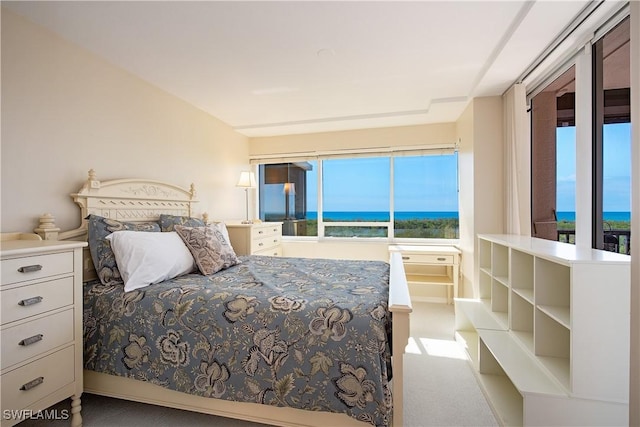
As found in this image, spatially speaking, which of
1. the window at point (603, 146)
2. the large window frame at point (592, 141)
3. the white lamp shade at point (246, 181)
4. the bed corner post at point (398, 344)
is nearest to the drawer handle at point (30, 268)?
the bed corner post at point (398, 344)

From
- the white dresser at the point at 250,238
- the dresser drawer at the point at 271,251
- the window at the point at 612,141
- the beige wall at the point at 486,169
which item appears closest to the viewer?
the window at the point at 612,141

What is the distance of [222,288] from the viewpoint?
5.91 ft

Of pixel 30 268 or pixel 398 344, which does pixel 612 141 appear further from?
pixel 30 268

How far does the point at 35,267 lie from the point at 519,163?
3542 millimetres

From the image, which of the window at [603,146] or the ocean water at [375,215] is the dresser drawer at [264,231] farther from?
the window at [603,146]

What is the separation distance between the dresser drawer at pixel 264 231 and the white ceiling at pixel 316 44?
1.48 meters

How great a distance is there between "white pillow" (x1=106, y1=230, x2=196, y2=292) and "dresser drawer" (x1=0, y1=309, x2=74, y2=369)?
321 millimetres

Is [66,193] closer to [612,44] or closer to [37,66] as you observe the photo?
[37,66]

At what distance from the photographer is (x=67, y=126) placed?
2.15 m

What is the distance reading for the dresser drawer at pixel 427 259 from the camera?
3703 mm

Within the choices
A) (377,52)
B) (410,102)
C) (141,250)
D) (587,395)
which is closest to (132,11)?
(141,250)

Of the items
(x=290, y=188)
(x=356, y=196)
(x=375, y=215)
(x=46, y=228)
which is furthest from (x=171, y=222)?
(x=375, y=215)

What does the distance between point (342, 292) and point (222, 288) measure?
72cm

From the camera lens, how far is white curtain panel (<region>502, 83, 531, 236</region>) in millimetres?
2725
